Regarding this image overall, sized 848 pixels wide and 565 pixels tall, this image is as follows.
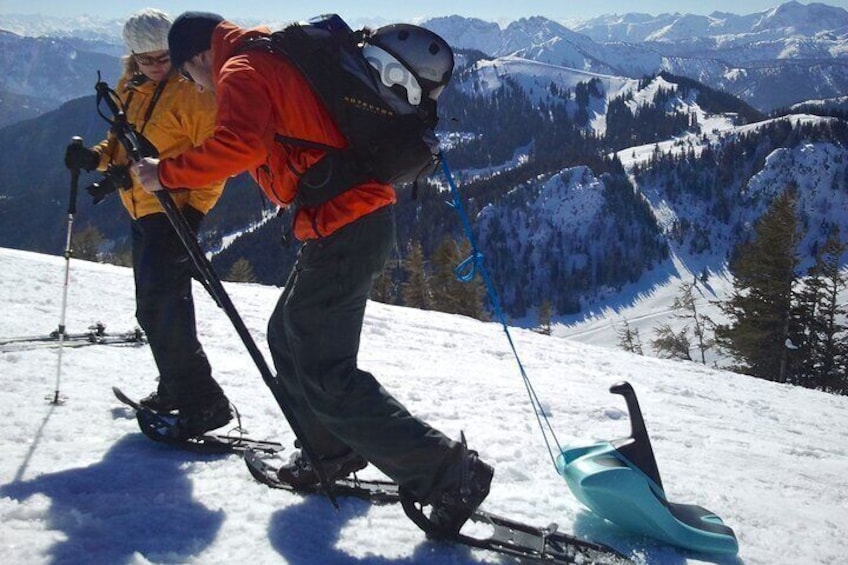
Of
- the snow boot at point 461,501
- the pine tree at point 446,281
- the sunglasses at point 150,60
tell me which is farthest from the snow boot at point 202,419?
the pine tree at point 446,281

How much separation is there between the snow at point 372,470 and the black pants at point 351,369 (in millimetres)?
452

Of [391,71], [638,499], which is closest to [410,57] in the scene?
[391,71]

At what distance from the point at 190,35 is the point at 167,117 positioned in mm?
897

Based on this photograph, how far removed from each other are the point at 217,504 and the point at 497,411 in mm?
2897

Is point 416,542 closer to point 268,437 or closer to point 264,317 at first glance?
point 268,437

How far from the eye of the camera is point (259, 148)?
2.58 meters

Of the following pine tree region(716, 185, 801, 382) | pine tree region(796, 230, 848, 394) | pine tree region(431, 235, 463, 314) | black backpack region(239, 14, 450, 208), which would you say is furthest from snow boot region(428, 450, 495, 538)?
pine tree region(431, 235, 463, 314)

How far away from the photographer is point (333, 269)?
2.81 m

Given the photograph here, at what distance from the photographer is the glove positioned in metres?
3.79

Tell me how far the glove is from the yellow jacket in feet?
0.64

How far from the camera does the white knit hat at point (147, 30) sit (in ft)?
11.8

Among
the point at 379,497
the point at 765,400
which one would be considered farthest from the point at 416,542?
the point at 765,400

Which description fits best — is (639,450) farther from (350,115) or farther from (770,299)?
(770,299)

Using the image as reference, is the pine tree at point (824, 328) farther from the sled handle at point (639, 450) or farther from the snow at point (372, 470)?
the sled handle at point (639, 450)
